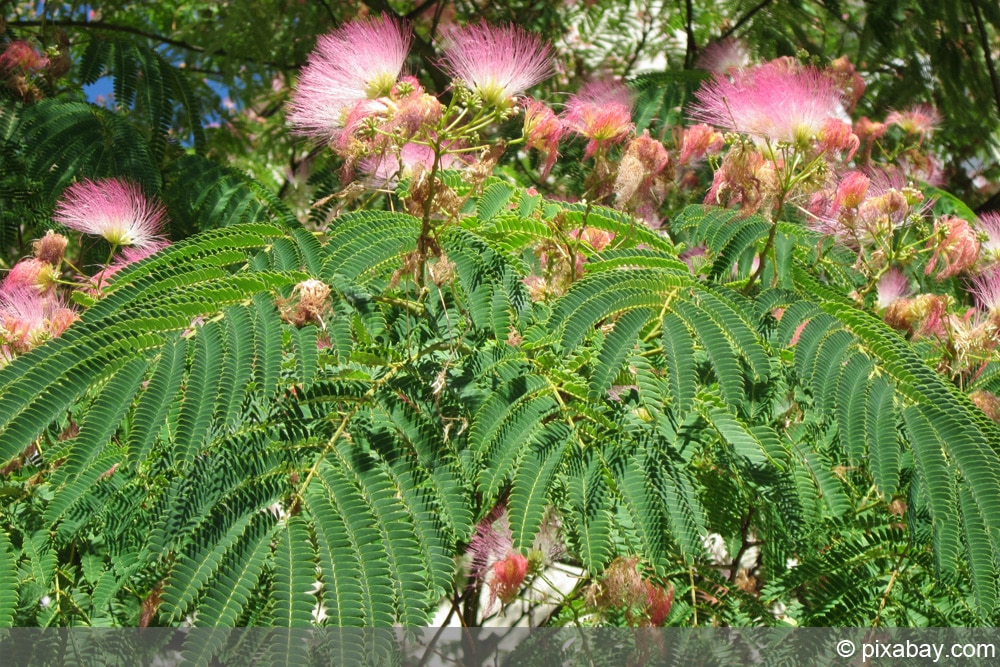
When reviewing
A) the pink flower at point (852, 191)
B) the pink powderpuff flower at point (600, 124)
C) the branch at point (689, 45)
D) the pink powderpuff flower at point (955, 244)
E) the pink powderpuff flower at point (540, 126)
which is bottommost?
the pink powderpuff flower at point (955, 244)

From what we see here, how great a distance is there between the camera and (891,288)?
9.61 ft

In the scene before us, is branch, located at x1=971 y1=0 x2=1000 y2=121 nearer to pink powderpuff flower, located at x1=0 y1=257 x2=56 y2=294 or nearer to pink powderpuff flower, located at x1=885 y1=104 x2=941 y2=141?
pink powderpuff flower, located at x1=885 y1=104 x2=941 y2=141

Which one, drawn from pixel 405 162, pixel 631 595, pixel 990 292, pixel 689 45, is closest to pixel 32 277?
pixel 405 162

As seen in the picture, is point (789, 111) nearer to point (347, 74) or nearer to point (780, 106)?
point (780, 106)

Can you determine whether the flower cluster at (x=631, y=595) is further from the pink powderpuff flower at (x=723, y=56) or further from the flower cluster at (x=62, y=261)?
the pink powderpuff flower at (x=723, y=56)

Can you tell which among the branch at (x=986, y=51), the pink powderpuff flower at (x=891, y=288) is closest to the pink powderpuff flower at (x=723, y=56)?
the branch at (x=986, y=51)

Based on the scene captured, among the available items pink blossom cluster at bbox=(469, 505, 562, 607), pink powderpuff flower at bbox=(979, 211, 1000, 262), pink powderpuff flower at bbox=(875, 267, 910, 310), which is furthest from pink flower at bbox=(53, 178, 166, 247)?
pink powderpuff flower at bbox=(979, 211, 1000, 262)

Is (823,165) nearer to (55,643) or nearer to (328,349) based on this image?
(328,349)

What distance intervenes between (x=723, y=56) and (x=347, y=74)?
2358 millimetres

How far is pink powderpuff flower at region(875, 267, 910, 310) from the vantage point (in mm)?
2895

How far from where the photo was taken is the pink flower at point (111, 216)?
9.84 ft

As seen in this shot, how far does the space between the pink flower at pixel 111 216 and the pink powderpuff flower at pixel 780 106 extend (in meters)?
1.67

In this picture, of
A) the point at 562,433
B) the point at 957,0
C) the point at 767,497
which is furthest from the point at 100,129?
the point at 957,0

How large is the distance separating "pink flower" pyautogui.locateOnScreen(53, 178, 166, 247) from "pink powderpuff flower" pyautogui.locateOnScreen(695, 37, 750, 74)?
237 cm
